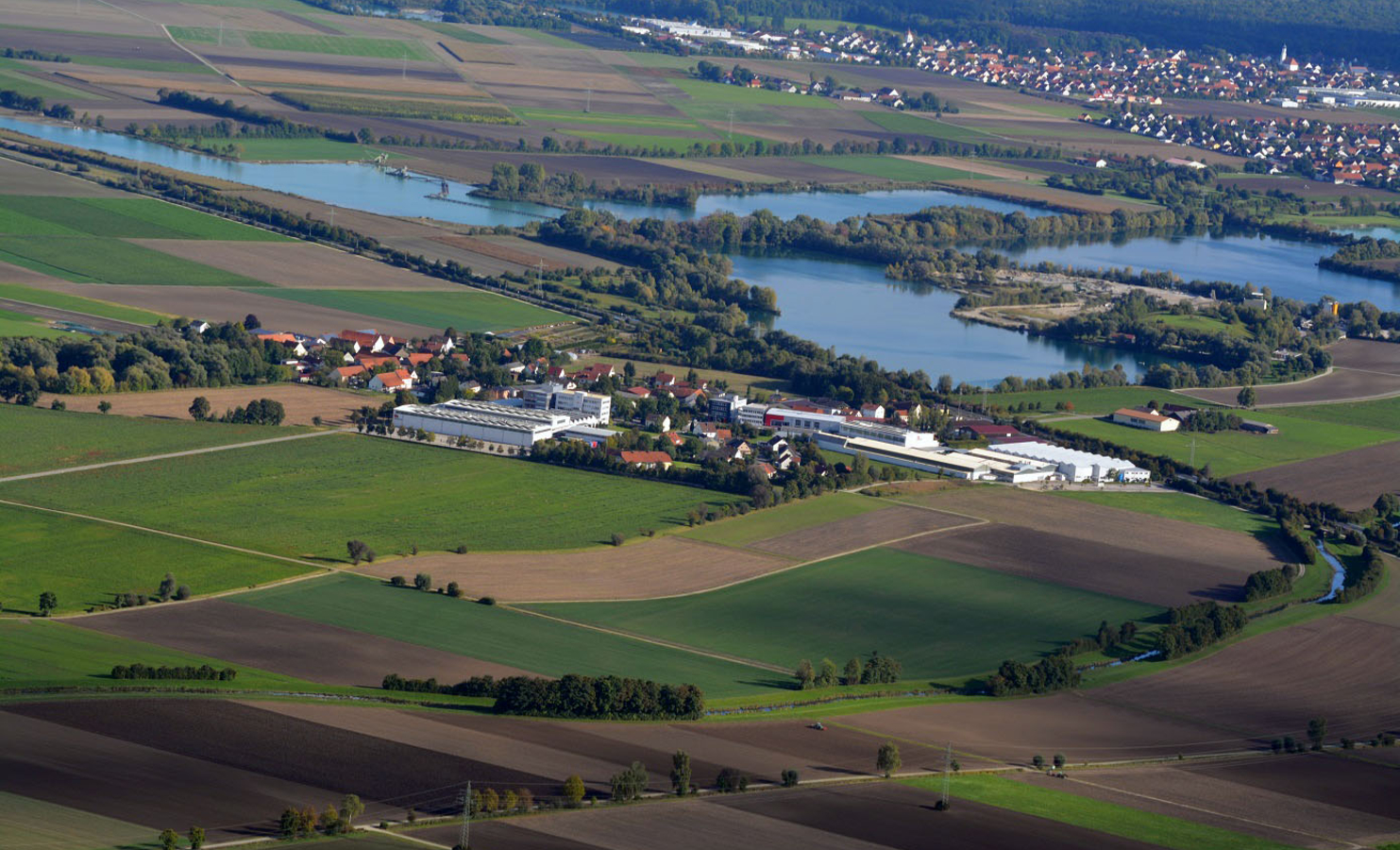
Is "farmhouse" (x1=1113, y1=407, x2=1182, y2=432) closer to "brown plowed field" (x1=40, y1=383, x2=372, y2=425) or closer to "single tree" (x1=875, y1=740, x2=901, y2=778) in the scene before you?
"brown plowed field" (x1=40, y1=383, x2=372, y2=425)

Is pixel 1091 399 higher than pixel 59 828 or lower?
higher

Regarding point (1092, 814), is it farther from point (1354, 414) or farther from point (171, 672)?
point (1354, 414)

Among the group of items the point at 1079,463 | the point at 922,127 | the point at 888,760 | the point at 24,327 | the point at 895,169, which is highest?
the point at 922,127

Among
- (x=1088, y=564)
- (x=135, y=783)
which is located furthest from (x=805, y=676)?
(x=135, y=783)

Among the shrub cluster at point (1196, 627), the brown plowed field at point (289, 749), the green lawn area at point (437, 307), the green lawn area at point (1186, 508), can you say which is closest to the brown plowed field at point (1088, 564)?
the shrub cluster at point (1196, 627)

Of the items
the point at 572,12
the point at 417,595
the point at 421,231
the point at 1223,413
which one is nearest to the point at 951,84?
the point at 572,12

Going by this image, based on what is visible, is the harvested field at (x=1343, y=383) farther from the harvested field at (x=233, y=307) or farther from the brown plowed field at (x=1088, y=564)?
the harvested field at (x=233, y=307)
